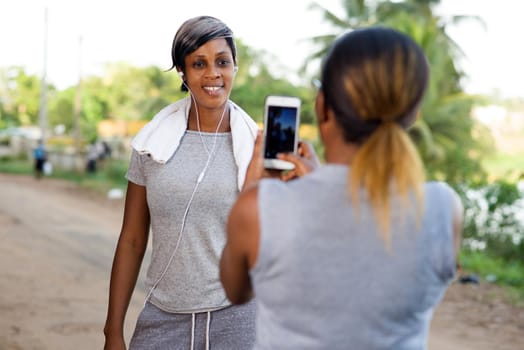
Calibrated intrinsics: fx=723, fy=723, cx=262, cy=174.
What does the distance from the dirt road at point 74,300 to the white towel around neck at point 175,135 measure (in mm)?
3778

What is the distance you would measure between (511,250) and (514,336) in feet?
13.6

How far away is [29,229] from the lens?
38.9 feet

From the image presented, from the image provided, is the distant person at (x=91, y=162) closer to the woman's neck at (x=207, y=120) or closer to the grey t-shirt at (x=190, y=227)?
the woman's neck at (x=207, y=120)

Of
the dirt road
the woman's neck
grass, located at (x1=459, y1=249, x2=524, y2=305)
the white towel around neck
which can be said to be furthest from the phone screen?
grass, located at (x1=459, y1=249, x2=524, y2=305)

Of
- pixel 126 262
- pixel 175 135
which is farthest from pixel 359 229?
pixel 126 262

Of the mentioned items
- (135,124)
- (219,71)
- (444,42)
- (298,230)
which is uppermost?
(444,42)

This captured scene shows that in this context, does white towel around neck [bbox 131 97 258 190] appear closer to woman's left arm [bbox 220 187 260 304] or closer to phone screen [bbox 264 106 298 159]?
phone screen [bbox 264 106 298 159]

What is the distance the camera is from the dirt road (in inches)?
237

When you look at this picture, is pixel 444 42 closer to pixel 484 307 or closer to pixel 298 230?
pixel 484 307

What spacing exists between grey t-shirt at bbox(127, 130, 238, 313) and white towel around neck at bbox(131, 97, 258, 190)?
4 centimetres

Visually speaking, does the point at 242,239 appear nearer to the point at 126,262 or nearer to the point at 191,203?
the point at 191,203

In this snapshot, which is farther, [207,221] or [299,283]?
[207,221]

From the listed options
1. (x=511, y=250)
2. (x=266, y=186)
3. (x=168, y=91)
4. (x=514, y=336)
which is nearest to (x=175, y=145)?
(x=266, y=186)

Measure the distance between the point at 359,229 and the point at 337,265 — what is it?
8 cm
